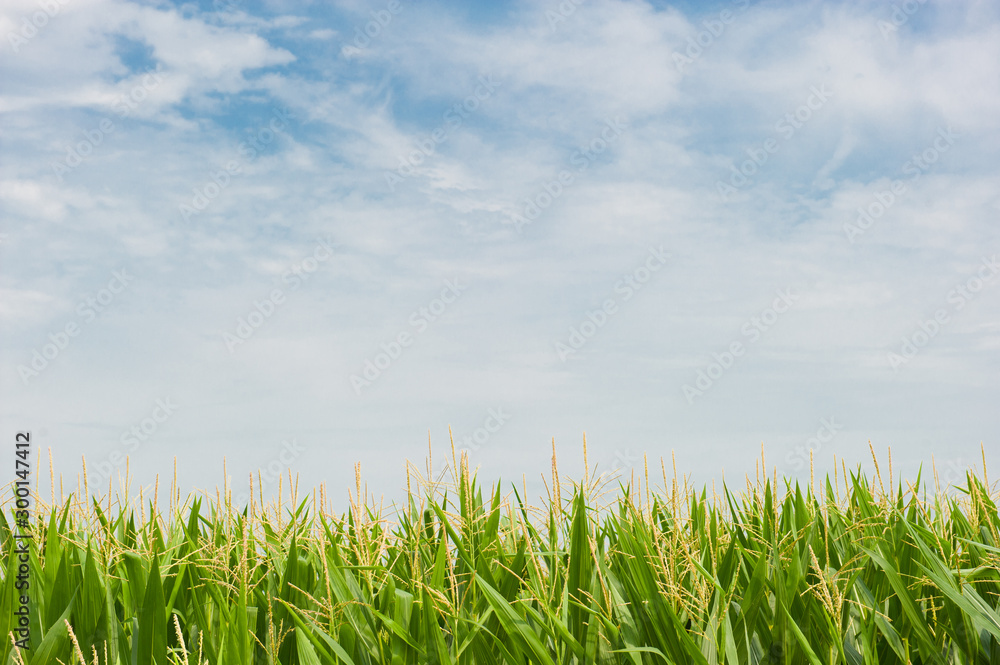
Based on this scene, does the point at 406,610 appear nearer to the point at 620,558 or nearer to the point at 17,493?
the point at 620,558

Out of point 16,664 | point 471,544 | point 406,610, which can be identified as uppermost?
point 471,544

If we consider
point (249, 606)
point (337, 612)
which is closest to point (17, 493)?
point (249, 606)

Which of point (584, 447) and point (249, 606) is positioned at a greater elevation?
point (584, 447)

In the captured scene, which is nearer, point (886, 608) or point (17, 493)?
point (886, 608)

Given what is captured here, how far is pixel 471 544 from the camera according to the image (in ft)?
12.3

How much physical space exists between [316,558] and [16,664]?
1486mm

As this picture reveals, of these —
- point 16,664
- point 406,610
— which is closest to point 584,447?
point 406,610

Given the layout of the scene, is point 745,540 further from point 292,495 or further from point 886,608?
point 292,495

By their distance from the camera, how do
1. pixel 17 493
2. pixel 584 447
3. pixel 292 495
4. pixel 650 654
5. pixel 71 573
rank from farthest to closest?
pixel 17 493
pixel 292 495
pixel 71 573
pixel 584 447
pixel 650 654

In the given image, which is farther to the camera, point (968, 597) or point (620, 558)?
point (620, 558)

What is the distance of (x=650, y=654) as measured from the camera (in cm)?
303

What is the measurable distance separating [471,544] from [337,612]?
0.72 meters

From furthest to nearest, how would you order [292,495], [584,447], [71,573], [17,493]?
[17,493] → [292,495] → [71,573] → [584,447]

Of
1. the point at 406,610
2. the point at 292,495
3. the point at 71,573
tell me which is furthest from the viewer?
the point at 292,495
